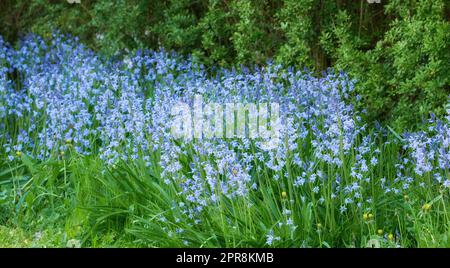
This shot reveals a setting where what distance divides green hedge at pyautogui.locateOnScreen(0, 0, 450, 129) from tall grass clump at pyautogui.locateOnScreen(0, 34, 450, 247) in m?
0.26

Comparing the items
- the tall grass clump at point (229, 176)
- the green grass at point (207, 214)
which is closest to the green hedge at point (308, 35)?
the tall grass clump at point (229, 176)

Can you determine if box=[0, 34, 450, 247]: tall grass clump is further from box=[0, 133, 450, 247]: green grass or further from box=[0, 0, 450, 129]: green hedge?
box=[0, 0, 450, 129]: green hedge

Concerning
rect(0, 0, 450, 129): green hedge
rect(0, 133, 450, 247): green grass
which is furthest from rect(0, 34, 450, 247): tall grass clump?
rect(0, 0, 450, 129): green hedge

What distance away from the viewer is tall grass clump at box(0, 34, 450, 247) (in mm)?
4648

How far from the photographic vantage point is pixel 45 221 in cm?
557

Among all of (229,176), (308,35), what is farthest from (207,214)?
(308,35)

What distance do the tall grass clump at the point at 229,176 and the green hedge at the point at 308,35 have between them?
256 mm

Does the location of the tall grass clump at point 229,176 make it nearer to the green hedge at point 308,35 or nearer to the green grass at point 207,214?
the green grass at point 207,214

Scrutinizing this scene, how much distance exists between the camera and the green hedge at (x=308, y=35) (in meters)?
5.82

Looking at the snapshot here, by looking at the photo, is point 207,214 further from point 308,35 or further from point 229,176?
point 308,35

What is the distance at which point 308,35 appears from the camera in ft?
22.2

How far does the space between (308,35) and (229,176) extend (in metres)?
2.49
